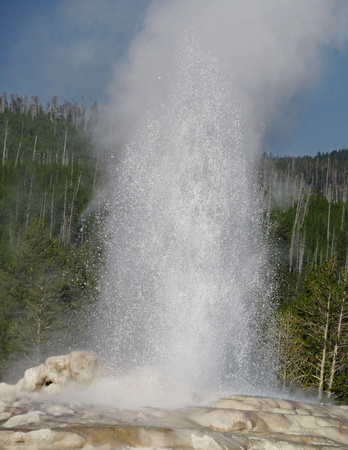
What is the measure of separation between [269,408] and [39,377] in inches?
261

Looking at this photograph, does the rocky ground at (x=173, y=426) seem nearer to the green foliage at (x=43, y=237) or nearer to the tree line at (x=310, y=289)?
the tree line at (x=310, y=289)

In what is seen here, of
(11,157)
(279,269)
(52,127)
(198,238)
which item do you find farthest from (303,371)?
(52,127)

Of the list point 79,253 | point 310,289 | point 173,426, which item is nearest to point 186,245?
point 173,426

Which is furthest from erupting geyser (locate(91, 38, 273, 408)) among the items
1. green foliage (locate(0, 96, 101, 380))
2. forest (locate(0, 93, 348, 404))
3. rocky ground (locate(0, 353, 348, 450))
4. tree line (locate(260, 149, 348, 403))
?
green foliage (locate(0, 96, 101, 380))

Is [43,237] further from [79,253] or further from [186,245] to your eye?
[186,245]

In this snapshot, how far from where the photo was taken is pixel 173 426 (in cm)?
928

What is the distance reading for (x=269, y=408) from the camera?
1165 cm

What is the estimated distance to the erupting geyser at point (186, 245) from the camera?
1537 cm

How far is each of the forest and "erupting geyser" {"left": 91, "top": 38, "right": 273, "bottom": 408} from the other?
15159 millimetres

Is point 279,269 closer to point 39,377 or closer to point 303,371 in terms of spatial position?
point 303,371

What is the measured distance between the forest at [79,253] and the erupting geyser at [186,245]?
597 inches

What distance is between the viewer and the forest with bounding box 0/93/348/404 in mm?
33469

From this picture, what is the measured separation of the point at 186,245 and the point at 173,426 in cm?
819

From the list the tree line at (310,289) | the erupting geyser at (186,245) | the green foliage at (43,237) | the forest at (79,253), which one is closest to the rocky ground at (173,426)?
the erupting geyser at (186,245)
